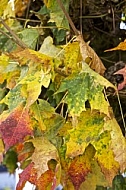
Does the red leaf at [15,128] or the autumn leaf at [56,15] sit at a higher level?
the autumn leaf at [56,15]

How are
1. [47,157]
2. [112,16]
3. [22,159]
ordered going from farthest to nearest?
[112,16], [22,159], [47,157]

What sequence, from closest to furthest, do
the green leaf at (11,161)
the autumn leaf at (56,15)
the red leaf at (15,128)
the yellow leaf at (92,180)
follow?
the red leaf at (15,128)
the yellow leaf at (92,180)
the autumn leaf at (56,15)
the green leaf at (11,161)

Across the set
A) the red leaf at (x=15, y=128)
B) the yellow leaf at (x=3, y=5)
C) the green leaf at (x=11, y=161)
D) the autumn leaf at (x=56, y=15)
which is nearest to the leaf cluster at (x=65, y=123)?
the red leaf at (x=15, y=128)

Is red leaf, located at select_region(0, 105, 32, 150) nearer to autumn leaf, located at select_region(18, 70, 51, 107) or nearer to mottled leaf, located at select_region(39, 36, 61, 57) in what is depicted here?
autumn leaf, located at select_region(18, 70, 51, 107)

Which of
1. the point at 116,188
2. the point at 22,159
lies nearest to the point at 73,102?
the point at 22,159

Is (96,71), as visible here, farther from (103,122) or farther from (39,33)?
(39,33)

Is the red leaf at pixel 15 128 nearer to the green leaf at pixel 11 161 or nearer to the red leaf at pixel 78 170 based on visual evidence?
the red leaf at pixel 78 170

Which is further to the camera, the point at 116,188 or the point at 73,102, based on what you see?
the point at 116,188

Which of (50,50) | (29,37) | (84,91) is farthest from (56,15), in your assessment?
(84,91)
